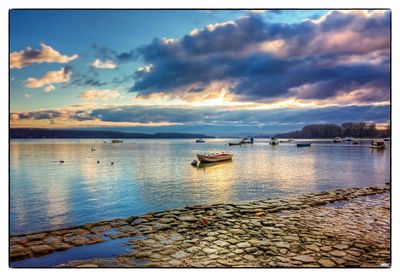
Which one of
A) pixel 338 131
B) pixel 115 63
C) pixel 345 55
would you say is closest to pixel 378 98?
pixel 345 55

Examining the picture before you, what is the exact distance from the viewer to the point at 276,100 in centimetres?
943

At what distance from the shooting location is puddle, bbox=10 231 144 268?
518 cm

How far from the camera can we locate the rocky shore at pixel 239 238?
17.2ft

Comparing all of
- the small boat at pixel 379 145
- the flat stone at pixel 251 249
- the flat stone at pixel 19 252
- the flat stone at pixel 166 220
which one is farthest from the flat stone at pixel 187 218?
the small boat at pixel 379 145

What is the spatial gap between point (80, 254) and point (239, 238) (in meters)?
2.99

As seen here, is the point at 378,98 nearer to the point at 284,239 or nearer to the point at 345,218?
the point at 345,218

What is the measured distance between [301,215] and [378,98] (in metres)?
3.34

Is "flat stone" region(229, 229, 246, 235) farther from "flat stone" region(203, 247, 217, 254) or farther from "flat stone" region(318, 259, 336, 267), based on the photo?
"flat stone" region(318, 259, 336, 267)

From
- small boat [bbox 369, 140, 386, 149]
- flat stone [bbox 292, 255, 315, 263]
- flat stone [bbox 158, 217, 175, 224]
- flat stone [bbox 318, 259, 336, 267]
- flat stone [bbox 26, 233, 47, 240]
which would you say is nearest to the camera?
flat stone [bbox 318, 259, 336, 267]

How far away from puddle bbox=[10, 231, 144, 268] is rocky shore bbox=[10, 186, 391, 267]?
12 cm

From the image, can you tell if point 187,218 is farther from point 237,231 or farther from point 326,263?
point 326,263

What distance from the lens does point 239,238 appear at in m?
6.05

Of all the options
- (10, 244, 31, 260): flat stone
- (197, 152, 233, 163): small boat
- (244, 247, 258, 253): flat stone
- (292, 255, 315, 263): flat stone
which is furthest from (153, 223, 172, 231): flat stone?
(197, 152, 233, 163): small boat

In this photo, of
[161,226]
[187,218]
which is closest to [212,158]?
[187,218]
